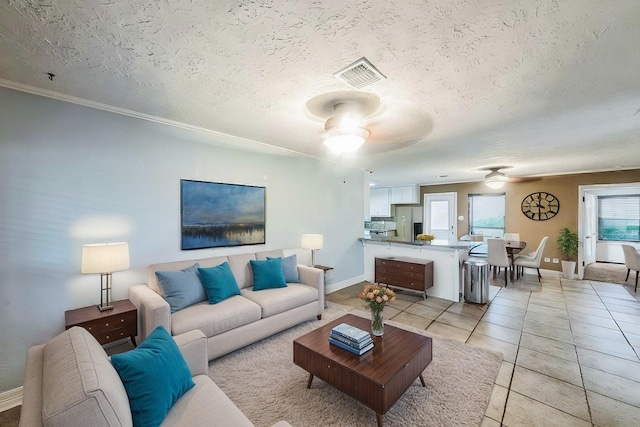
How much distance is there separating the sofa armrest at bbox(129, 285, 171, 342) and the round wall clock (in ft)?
25.8

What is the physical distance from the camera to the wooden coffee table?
5.57 feet

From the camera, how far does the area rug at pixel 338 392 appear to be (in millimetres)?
1836

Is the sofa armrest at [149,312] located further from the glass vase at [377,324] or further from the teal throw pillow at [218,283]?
the glass vase at [377,324]

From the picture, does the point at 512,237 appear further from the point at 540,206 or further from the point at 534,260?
the point at 534,260

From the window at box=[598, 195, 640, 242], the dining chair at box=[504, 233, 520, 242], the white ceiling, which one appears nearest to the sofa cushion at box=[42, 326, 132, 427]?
the white ceiling

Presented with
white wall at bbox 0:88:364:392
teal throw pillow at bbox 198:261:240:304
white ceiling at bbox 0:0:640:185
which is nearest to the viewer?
white ceiling at bbox 0:0:640:185

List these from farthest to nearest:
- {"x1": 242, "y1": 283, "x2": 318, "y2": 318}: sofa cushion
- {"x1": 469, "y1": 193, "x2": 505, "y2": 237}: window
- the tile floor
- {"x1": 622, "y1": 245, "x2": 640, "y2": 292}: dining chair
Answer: {"x1": 469, "y1": 193, "x2": 505, "y2": 237}: window
{"x1": 622, "y1": 245, "x2": 640, "y2": 292}: dining chair
{"x1": 242, "y1": 283, "x2": 318, "y2": 318}: sofa cushion
the tile floor

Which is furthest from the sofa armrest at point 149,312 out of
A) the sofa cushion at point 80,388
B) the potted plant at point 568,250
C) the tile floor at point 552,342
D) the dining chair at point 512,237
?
the potted plant at point 568,250

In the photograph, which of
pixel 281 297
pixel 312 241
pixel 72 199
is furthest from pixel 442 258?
pixel 72 199

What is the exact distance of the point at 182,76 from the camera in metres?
1.94

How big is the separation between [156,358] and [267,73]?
1.88 metres

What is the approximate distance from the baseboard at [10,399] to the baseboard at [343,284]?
3651 millimetres

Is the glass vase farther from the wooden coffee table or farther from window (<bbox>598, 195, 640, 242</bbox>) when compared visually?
window (<bbox>598, 195, 640, 242</bbox>)

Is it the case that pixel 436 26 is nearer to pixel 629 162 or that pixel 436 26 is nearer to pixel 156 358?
pixel 156 358
